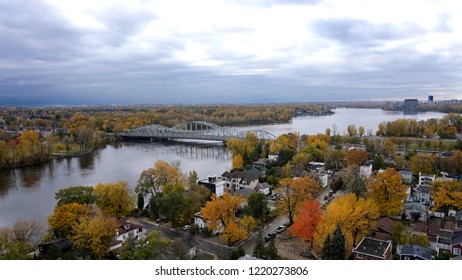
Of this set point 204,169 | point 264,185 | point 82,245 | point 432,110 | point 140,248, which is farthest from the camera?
point 432,110

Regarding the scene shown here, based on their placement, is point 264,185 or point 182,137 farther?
point 182,137

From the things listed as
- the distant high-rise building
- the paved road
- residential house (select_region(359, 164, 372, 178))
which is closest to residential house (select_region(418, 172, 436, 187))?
residential house (select_region(359, 164, 372, 178))

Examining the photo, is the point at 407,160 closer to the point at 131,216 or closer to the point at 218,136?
the point at 131,216

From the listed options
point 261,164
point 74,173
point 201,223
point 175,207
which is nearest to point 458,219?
Answer: point 201,223

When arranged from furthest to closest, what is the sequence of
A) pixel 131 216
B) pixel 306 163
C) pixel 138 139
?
pixel 138 139 < pixel 306 163 < pixel 131 216

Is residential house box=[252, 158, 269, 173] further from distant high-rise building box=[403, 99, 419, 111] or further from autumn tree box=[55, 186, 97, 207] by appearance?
distant high-rise building box=[403, 99, 419, 111]

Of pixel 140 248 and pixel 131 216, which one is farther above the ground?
pixel 140 248

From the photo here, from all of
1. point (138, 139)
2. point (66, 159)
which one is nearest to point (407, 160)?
point (66, 159)
